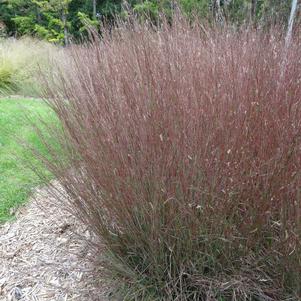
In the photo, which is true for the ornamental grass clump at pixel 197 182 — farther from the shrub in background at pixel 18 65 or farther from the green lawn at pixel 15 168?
the shrub in background at pixel 18 65

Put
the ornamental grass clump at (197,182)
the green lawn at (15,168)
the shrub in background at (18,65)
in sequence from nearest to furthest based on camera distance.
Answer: the ornamental grass clump at (197,182) → the green lawn at (15,168) → the shrub in background at (18,65)

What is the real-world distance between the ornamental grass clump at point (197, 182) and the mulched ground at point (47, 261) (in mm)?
299

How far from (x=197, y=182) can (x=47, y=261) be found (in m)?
1.31

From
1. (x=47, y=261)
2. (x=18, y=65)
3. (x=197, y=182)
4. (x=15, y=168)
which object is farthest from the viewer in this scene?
(x=18, y=65)

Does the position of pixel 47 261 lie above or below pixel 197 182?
below

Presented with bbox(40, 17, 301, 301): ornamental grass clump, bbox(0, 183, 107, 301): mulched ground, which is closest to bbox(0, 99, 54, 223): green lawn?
bbox(0, 183, 107, 301): mulched ground

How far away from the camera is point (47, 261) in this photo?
91.1 inches

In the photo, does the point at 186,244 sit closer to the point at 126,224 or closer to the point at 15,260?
the point at 126,224

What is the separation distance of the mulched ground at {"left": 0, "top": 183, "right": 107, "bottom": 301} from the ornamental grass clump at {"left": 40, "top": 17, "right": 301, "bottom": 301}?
299 millimetres

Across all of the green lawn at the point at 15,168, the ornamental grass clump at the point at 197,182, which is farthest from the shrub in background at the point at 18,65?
the ornamental grass clump at the point at 197,182

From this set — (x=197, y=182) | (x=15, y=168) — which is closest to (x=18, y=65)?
(x=15, y=168)

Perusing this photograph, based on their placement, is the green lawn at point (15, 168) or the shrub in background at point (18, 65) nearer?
the green lawn at point (15, 168)

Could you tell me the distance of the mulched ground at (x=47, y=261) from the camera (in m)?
2.05

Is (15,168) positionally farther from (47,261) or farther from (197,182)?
(197,182)
